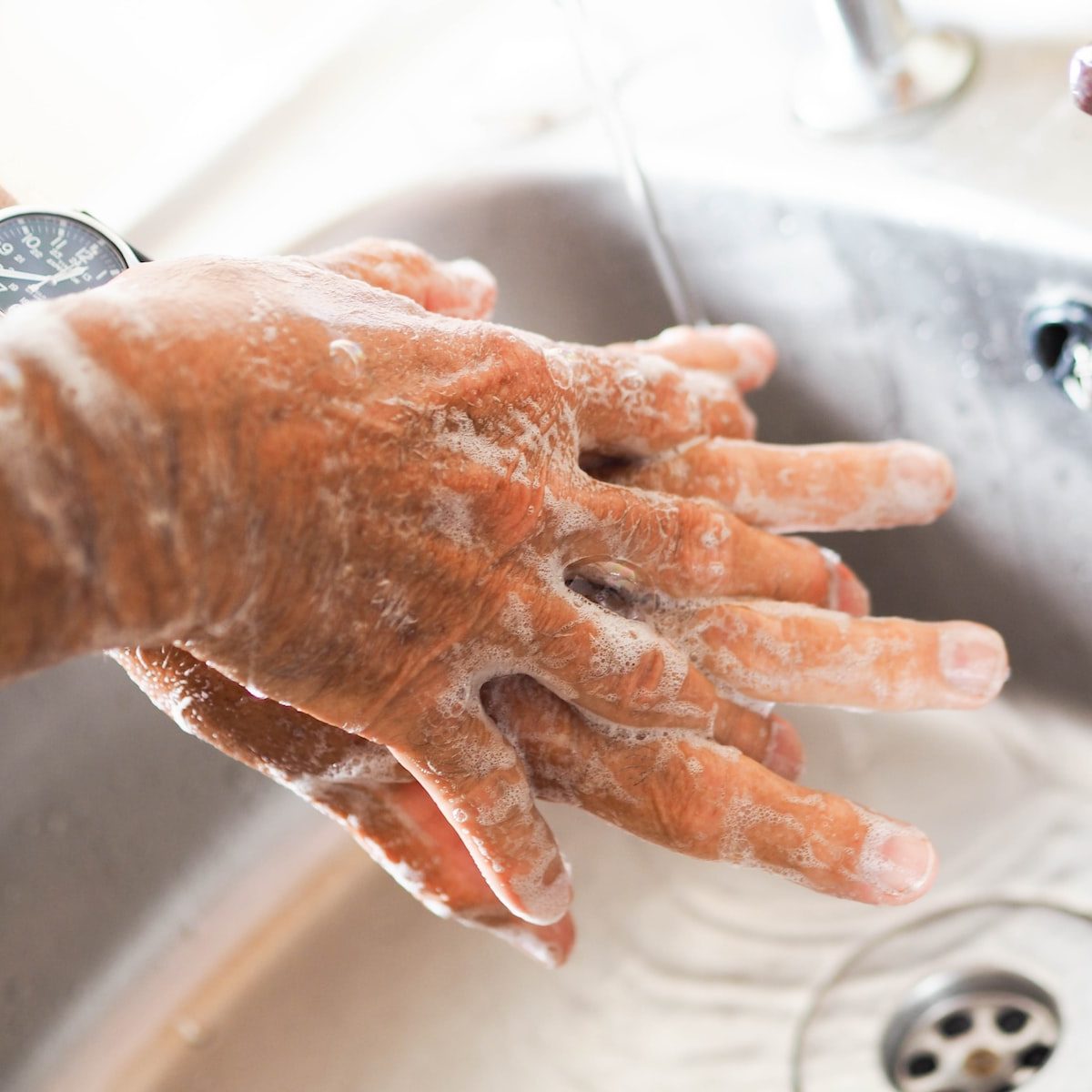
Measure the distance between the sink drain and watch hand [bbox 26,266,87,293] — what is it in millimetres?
606

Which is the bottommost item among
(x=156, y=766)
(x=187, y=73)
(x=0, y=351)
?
(x=156, y=766)

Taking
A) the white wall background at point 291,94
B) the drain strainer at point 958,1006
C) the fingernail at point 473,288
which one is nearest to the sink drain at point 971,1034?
the drain strainer at point 958,1006

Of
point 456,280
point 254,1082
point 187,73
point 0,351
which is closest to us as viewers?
point 0,351

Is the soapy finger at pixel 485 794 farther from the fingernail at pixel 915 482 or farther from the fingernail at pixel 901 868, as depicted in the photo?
the fingernail at pixel 915 482

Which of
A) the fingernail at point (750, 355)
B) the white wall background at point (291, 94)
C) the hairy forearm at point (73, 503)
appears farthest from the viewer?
the white wall background at point (291, 94)

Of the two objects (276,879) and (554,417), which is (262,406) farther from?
(276,879)

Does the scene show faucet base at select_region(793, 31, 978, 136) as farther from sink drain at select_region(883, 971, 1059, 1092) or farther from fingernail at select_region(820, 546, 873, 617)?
sink drain at select_region(883, 971, 1059, 1092)

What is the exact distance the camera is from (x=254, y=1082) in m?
0.90

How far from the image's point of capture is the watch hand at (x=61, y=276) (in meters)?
0.61

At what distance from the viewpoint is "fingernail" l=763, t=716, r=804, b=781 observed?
603mm

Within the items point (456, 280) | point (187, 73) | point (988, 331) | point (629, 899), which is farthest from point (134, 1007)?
point (187, 73)

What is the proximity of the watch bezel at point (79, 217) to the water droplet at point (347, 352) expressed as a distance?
21 cm

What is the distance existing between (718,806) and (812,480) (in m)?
0.18

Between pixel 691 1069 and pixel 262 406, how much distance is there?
21.5 inches
